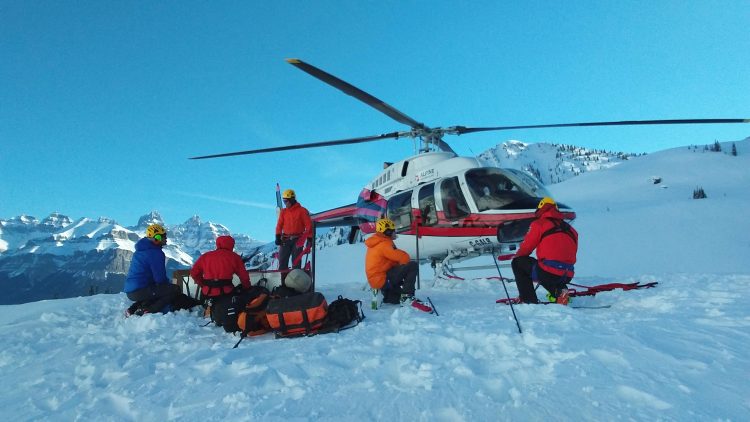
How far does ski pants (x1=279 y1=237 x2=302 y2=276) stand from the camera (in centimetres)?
839

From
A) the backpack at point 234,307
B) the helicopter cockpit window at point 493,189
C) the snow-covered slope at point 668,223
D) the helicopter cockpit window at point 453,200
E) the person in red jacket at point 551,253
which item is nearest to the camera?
the backpack at point 234,307

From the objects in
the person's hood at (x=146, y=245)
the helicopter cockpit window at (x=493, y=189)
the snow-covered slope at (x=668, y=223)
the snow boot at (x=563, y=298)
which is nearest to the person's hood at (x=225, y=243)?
the person's hood at (x=146, y=245)

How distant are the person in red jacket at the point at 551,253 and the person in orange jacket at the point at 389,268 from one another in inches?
69.6

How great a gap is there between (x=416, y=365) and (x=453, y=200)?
18.7 feet

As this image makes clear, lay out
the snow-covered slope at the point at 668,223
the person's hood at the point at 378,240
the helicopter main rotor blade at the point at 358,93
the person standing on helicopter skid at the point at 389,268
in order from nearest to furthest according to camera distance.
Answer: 1. the person standing on helicopter skid at the point at 389,268
2. the person's hood at the point at 378,240
3. the helicopter main rotor blade at the point at 358,93
4. the snow-covered slope at the point at 668,223

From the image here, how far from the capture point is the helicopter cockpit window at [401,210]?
9.21 meters

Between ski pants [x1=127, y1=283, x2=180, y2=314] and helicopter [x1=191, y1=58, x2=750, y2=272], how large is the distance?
401cm

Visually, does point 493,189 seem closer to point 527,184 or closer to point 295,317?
point 527,184

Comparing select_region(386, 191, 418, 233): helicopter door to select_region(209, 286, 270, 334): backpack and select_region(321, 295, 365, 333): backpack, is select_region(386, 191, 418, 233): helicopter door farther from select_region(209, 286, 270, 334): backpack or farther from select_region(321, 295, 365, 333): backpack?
select_region(209, 286, 270, 334): backpack

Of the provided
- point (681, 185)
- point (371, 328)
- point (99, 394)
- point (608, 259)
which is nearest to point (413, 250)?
point (371, 328)

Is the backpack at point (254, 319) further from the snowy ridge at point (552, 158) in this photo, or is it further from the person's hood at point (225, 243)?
the snowy ridge at point (552, 158)

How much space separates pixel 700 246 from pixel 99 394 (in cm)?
1887

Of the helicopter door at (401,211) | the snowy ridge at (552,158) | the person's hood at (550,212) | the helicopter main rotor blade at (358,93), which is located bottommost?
the person's hood at (550,212)

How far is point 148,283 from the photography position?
6121mm
